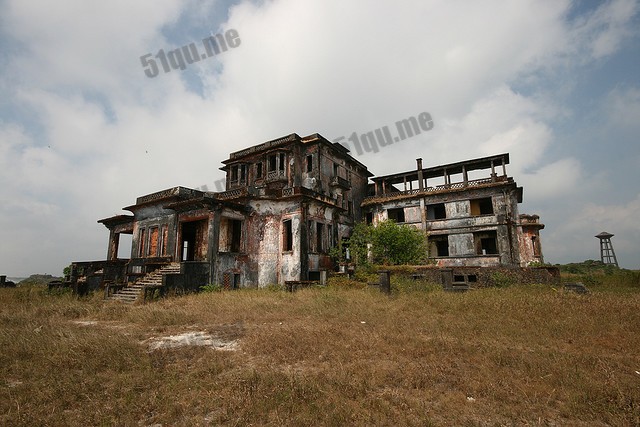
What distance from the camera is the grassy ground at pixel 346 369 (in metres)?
3.74

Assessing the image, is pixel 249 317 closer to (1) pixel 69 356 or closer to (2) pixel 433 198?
(1) pixel 69 356

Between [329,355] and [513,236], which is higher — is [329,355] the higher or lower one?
the lower one

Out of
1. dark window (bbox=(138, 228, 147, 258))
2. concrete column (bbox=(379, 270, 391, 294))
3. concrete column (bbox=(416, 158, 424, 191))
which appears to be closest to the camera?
concrete column (bbox=(379, 270, 391, 294))

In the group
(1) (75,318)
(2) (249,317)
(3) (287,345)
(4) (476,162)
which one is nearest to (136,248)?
(1) (75,318)

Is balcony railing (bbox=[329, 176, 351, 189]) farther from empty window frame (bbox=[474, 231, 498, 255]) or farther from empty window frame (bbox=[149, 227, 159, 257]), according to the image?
empty window frame (bbox=[149, 227, 159, 257])

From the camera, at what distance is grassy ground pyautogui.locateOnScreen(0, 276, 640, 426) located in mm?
3740

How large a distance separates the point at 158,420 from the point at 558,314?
9527 millimetres

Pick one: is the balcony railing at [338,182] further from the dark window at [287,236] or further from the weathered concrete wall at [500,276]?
the weathered concrete wall at [500,276]

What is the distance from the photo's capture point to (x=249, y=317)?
372 inches

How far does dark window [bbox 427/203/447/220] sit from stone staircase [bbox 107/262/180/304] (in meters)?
19.2

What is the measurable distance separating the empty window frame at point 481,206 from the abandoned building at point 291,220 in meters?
0.08

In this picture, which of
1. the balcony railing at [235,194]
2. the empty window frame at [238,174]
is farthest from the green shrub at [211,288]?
the empty window frame at [238,174]

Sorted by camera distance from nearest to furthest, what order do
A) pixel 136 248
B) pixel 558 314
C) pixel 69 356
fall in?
pixel 69 356
pixel 558 314
pixel 136 248

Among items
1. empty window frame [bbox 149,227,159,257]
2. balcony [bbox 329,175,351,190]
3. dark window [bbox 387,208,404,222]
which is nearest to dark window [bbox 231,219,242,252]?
empty window frame [bbox 149,227,159,257]
